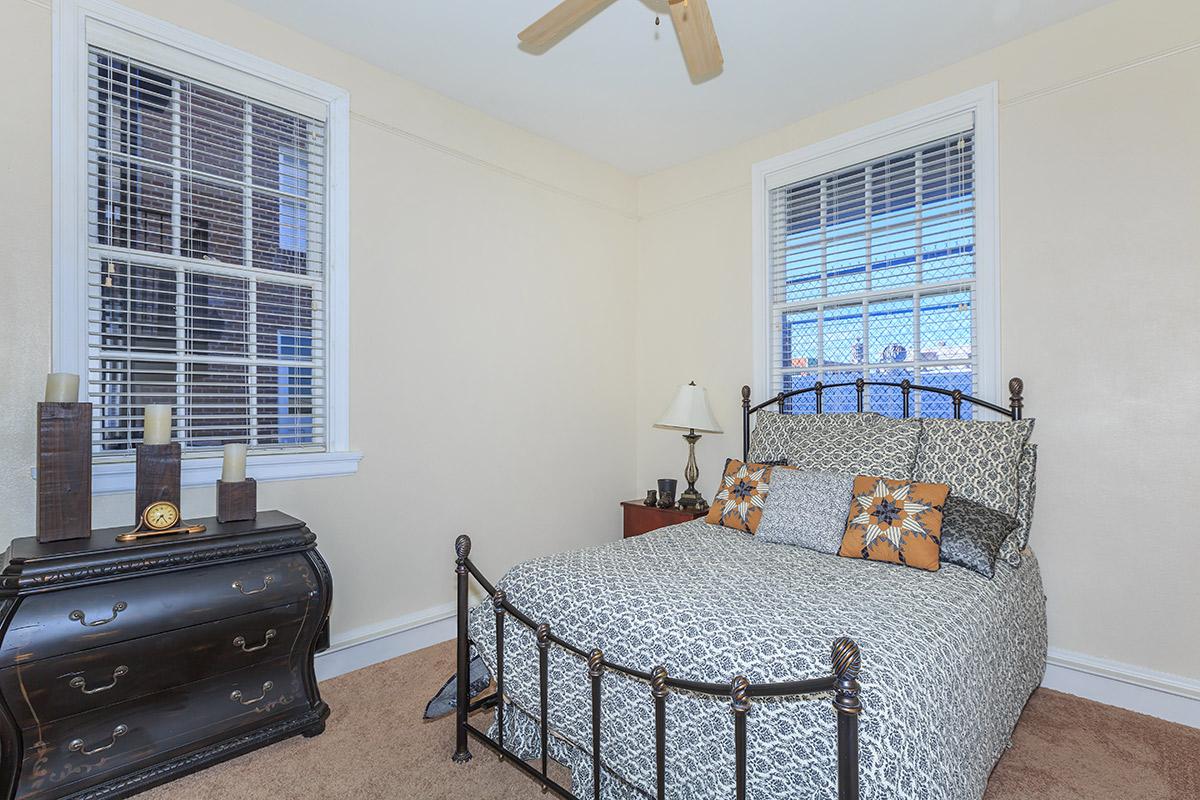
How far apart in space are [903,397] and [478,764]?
2521 mm

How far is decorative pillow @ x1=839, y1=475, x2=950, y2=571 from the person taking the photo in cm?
220

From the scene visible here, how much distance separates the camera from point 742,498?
2805mm

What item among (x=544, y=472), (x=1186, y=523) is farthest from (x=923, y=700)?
(x=544, y=472)

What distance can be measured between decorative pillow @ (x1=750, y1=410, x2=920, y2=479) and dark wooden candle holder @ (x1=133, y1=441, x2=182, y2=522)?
8.23ft

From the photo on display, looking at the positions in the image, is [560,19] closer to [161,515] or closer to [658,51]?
[658,51]

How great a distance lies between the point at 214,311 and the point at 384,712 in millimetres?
1779

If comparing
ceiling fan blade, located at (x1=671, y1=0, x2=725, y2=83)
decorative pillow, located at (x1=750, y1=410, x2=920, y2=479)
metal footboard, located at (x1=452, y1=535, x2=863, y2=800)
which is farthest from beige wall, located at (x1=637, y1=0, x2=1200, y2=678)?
metal footboard, located at (x1=452, y1=535, x2=863, y2=800)

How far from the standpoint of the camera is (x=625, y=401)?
168 inches

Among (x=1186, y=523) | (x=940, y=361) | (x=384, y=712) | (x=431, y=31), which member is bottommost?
(x=384, y=712)

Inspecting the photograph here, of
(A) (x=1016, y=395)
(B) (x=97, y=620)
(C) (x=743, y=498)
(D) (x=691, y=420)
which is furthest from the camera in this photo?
(D) (x=691, y=420)

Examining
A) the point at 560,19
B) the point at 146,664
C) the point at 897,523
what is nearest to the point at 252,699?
the point at 146,664

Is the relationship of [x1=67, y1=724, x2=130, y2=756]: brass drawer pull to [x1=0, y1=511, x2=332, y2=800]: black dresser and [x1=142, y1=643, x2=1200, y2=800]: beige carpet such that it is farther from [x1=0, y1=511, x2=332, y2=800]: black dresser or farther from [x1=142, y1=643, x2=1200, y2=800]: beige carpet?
[x1=142, y1=643, x2=1200, y2=800]: beige carpet

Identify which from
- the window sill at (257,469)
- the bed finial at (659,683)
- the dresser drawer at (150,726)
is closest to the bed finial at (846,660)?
the bed finial at (659,683)

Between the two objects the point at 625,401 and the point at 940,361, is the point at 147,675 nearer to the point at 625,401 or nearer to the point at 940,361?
the point at 625,401
